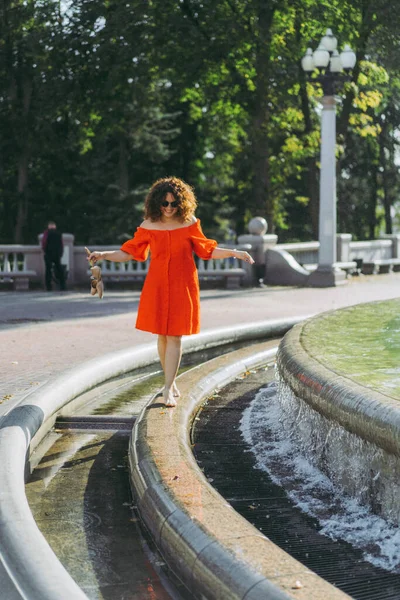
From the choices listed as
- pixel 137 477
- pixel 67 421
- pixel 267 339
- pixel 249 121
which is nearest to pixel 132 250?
pixel 67 421

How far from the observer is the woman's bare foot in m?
6.87

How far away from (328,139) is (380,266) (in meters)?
7.31

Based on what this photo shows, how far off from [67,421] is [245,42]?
21851 millimetres

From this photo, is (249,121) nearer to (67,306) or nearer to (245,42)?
(245,42)

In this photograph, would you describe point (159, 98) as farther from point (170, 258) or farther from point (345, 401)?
point (345, 401)

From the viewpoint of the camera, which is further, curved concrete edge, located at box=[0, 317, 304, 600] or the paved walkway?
the paved walkway

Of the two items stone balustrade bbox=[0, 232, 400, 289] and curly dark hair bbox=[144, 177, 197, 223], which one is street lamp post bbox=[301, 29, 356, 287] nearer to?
stone balustrade bbox=[0, 232, 400, 289]

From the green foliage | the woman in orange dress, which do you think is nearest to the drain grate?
the woman in orange dress

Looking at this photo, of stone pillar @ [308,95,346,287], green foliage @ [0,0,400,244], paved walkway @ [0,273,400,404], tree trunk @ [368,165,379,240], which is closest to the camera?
paved walkway @ [0,273,400,404]

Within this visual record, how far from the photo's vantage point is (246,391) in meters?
8.79

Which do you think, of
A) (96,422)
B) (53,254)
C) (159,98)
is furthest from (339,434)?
(159,98)

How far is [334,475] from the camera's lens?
18.9 feet

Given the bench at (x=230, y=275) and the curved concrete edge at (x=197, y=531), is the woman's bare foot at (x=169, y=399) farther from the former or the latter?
the bench at (x=230, y=275)

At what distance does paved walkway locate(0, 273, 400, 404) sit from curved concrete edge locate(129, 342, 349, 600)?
1794 mm
